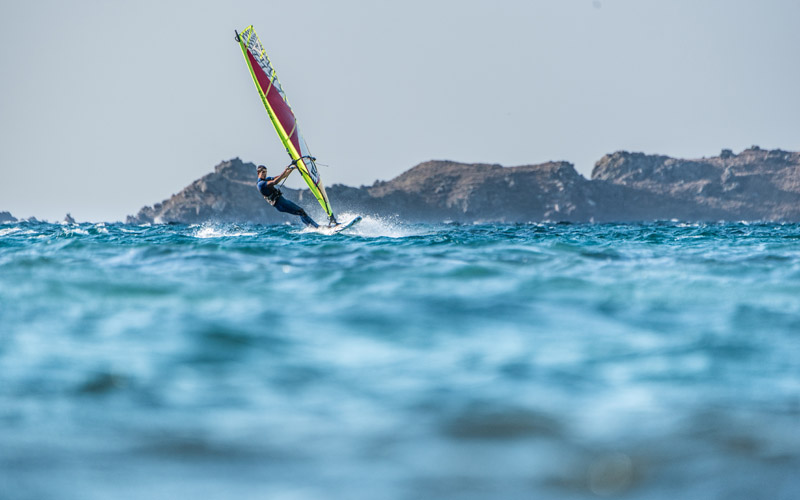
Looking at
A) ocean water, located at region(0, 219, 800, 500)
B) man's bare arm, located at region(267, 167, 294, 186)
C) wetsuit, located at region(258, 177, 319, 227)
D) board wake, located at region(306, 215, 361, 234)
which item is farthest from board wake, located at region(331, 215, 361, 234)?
ocean water, located at region(0, 219, 800, 500)

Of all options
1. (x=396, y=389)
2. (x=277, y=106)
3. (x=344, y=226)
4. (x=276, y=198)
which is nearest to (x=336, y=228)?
(x=344, y=226)

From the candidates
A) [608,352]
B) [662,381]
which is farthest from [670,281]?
[662,381]

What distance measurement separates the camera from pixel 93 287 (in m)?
10.6

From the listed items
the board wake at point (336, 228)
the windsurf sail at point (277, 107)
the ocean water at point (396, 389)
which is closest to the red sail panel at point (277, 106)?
the windsurf sail at point (277, 107)

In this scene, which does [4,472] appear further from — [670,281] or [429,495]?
[670,281]

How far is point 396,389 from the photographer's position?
591 cm

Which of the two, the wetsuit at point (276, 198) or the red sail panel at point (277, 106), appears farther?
the red sail panel at point (277, 106)

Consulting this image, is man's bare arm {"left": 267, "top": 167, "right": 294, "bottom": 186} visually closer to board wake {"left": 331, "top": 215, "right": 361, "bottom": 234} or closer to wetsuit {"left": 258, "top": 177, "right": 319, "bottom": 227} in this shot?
wetsuit {"left": 258, "top": 177, "right": 319, "bottom": 227}

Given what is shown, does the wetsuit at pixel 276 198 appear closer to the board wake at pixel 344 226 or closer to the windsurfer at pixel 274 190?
the windsurfer at pixel 274 190

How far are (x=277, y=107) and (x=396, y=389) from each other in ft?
78.3

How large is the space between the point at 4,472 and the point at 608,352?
17.4ft

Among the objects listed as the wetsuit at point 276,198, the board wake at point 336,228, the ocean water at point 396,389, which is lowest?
the ocean water at point 396,389

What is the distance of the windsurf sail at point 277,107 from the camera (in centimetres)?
2759

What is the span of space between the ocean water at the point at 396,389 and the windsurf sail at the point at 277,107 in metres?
16.8
